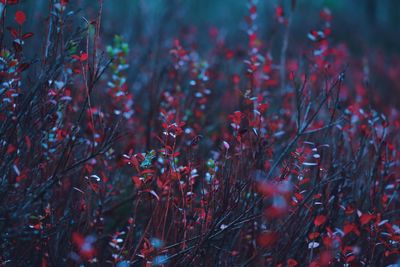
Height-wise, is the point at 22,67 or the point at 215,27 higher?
the point at 215,27

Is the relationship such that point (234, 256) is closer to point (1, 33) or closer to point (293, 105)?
point (1, 33)

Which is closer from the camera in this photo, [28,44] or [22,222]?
[22,222]

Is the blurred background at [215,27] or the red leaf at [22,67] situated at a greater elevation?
the blurred background at [215,27]

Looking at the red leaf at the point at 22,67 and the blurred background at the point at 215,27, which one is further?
the blurred background at the point at 215,27

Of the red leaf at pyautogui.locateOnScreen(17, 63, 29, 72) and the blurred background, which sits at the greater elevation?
the blurred background

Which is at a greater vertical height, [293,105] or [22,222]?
[293,105]

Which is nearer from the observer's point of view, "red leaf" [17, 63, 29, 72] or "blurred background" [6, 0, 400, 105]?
"red leaf" [17, 63, 29, 72]

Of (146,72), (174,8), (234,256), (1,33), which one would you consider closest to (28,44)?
(146,72)

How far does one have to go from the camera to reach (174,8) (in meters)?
6.63

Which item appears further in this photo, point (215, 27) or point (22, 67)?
point (215, 27)

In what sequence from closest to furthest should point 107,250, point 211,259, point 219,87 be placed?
point 211,259, point 107,250, point 219,87

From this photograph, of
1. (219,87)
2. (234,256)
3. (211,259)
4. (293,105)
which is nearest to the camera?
(211,259)

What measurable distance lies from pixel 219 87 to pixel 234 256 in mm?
3186

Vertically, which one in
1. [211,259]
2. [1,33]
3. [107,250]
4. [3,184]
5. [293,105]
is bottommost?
[107,250]
